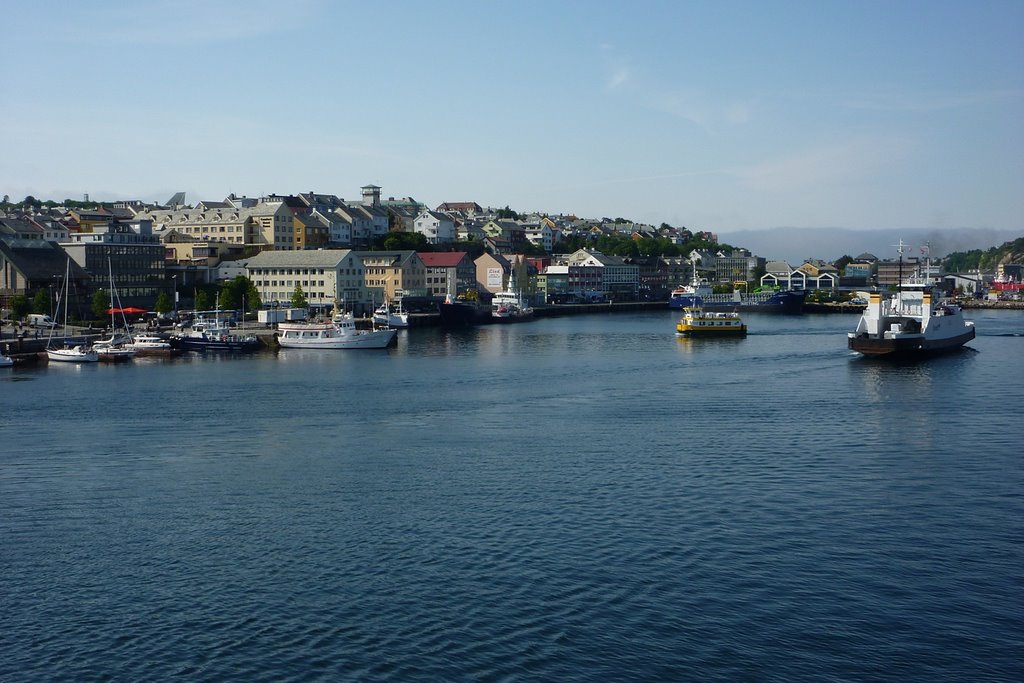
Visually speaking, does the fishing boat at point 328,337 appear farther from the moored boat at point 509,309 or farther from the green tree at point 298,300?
the moored boat at point 509,309

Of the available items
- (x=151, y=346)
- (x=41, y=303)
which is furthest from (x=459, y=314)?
(x=41, y=303)

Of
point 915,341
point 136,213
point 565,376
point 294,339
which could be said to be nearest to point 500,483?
point 565,376

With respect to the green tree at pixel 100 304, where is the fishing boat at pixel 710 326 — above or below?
below

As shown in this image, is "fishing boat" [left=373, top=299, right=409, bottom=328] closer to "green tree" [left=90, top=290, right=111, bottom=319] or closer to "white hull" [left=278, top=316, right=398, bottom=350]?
"white hull" [left=278, top=316, right=398, bottom=350]

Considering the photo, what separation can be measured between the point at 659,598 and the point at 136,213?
227 ft

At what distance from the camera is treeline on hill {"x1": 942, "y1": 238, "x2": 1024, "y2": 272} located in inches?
5974

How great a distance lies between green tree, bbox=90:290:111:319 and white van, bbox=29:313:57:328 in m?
2.23

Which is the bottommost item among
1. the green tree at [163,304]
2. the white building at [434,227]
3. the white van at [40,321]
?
the white van at [40,321]

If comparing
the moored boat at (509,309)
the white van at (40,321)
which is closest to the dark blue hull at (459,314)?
the moored boat at (509,309)

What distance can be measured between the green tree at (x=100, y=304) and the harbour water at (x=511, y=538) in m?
19.0

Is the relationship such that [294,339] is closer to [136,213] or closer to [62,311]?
[62,311]

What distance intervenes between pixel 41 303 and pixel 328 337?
12.1 meters

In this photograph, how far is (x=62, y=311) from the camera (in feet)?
134

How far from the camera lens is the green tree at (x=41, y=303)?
39.5 meters
